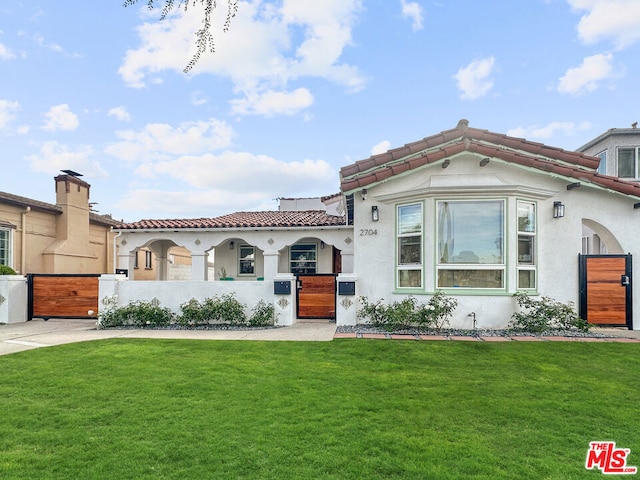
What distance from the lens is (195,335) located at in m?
9.38

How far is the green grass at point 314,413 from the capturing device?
322 cm

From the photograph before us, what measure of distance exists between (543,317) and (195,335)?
8756 millimetres

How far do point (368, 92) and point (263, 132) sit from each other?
5.75 meters

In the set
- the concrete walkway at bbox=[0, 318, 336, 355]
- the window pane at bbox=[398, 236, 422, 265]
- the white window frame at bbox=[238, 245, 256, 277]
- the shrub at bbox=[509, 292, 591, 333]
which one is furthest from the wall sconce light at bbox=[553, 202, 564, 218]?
the white window frame at bbox=[238, 245, 256, 277]

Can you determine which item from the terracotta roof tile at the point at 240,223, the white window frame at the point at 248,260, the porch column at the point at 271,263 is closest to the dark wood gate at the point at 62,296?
the terracotta roof tile at the point at 240,223

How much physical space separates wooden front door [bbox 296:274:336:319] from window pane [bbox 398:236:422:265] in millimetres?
2349

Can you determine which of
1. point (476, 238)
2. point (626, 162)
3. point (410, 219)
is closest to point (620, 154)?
point (626, 162)

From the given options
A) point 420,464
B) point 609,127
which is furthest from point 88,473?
point 609,127

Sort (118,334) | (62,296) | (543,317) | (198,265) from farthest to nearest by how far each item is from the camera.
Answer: (198,265) < (62,296) < (118,334) < (543,317)

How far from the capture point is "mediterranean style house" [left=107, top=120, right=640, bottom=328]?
9.61 m

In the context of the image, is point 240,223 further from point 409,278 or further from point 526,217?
point 526,217

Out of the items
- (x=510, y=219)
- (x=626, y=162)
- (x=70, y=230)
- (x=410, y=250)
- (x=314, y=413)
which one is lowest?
(x=314, y=413)

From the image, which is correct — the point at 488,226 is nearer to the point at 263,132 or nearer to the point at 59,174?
the point at 263,132

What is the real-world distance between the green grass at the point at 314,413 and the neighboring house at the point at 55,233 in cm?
1176
